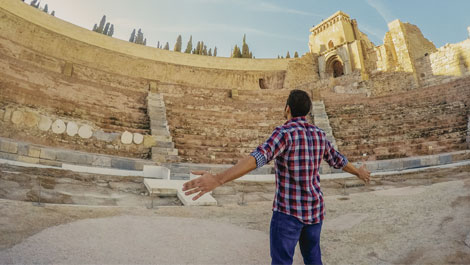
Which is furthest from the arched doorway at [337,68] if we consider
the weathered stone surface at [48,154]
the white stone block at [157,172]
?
the weathered stone surface at [48,154]

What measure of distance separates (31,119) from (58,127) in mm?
800

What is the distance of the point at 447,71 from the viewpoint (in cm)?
1869

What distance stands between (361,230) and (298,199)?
1.80 m

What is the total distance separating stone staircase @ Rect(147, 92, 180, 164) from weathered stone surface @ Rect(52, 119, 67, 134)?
3.14m

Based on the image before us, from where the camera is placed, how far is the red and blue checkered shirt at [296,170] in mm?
1484

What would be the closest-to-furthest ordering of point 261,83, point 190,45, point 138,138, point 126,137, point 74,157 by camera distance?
point 74,157 → point 126,137 → point 138,138 → point 261,83 → point 190,45

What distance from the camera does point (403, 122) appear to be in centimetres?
1202

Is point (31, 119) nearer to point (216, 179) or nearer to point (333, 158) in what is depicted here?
point (216, 179)

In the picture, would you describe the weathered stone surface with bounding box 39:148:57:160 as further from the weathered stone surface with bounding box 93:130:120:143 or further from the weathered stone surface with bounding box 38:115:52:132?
the weathered stone surface with bounding box 93:130:120:143

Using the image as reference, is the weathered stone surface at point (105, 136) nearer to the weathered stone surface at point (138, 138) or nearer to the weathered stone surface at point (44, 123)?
the weathered stone surface at point (138, 138)

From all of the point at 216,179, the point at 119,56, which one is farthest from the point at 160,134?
the point at 119,56

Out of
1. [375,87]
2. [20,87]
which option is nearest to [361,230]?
[20,87]

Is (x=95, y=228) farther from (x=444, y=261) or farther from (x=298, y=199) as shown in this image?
(x=444, y=261)

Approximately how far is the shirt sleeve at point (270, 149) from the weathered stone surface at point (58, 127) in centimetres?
986
